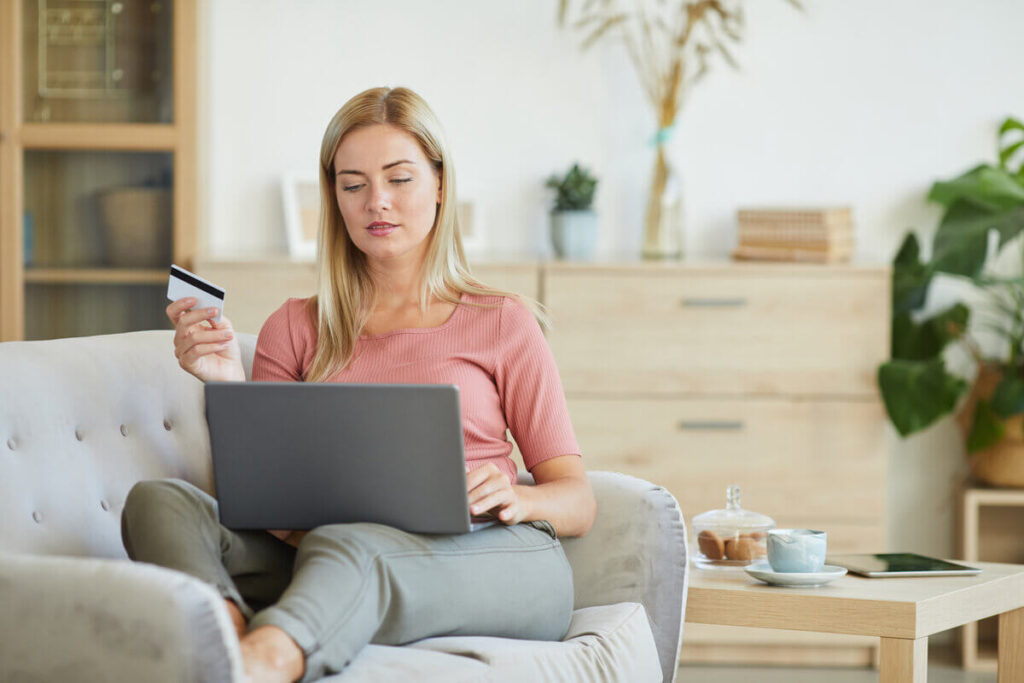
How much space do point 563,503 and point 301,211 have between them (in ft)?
5.86

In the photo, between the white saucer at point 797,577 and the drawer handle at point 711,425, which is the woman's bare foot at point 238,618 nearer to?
the white saucer at point 797,577

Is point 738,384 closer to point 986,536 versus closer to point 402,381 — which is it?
point 986,536

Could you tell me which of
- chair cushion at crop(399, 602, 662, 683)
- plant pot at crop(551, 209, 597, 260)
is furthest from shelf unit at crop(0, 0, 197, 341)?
chair cushion at crop(399, 602, 662, 683)

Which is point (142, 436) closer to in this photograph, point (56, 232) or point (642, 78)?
point (56, 232)

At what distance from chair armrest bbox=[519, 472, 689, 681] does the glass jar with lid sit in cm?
18

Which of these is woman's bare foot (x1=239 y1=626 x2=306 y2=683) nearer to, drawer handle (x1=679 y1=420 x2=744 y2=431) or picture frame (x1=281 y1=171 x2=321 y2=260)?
drawer handle (x1=679 y1=420 x2=744 y2=431)

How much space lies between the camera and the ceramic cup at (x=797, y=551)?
1.83 metres

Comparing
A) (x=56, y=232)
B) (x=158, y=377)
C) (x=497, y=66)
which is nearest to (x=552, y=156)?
(x=497, y=66)

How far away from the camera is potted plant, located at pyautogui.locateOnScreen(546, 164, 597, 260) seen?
3.23 m

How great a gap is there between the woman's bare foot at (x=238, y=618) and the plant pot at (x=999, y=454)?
2.33 metres

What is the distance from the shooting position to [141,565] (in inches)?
51.4

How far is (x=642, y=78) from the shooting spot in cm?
338

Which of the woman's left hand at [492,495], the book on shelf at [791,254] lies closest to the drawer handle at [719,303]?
the book on shelf at [791,254]

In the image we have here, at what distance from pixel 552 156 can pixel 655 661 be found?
1938mm
